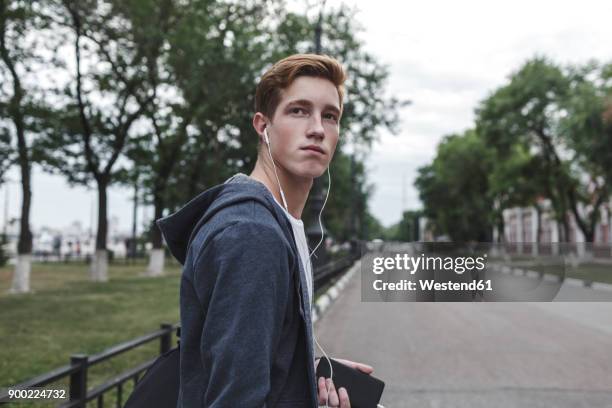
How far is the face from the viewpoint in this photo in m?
1.42

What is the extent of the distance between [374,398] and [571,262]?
34.1 meters

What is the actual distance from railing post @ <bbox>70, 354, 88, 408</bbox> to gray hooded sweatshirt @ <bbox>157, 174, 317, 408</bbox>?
2576 mm

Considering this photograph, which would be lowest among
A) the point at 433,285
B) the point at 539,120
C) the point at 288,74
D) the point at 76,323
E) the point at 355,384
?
the point at 76,323

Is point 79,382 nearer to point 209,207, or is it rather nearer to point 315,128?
point 209,207

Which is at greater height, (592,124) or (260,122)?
(592,124)

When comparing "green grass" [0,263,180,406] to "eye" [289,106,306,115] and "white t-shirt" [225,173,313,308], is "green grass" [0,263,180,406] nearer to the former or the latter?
"white t-shirt" [225,173,313,308]

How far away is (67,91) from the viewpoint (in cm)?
1909

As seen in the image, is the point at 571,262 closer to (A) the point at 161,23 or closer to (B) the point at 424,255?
(A) the point at 161,23

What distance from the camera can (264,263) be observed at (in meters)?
1.12

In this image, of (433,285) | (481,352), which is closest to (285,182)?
(433,285)

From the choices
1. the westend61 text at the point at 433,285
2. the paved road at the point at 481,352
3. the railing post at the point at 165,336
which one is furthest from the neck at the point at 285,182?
the paved road at the point at 481,352

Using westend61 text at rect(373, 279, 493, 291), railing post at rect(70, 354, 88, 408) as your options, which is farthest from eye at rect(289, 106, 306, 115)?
railing post at rect(70, 354, 88, 408)

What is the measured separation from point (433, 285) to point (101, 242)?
1995 cm

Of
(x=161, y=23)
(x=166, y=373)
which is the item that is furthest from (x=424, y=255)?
(x=161, y=23)
